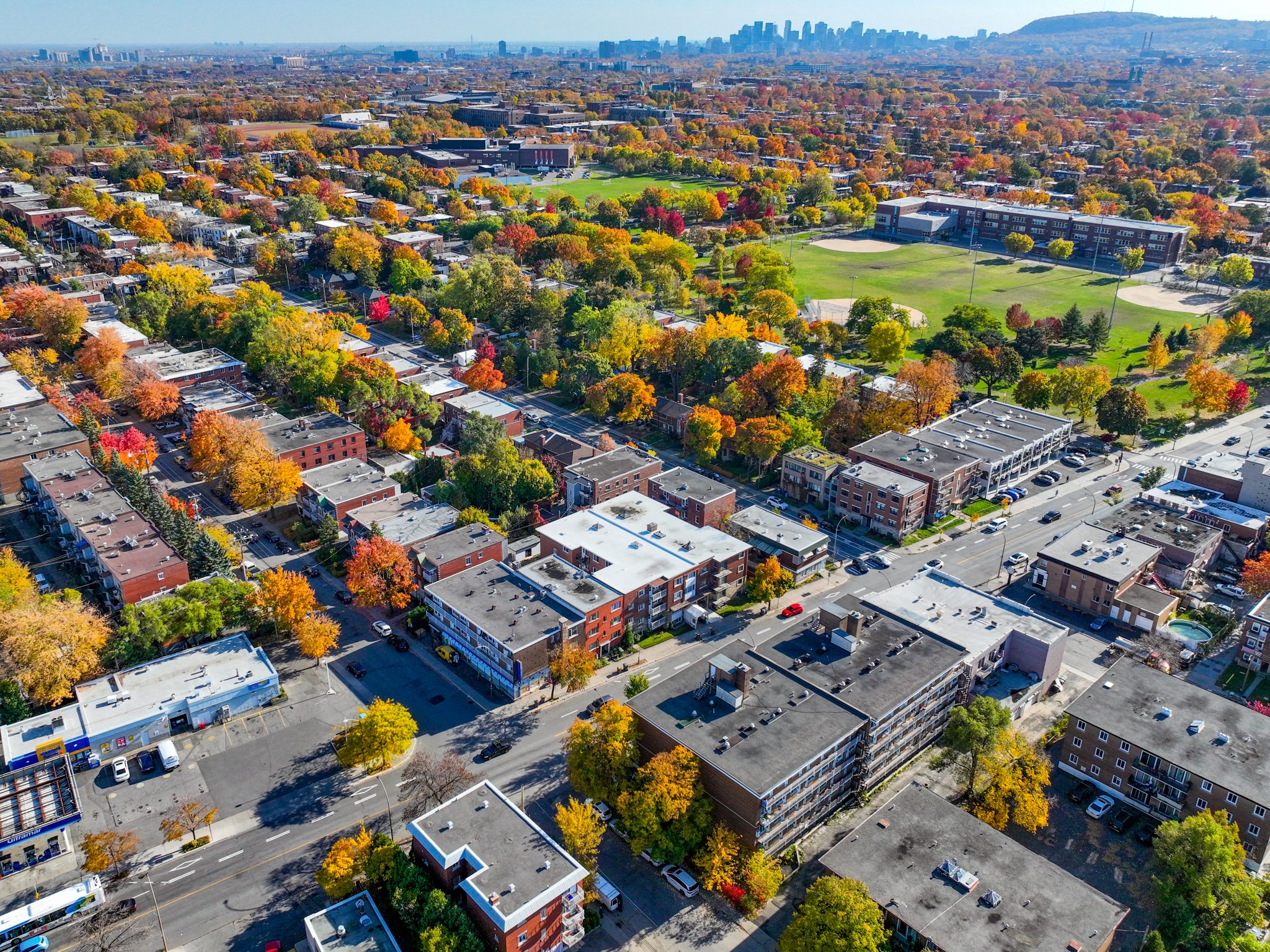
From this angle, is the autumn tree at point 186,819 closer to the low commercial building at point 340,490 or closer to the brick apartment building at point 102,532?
the brick apartment building at point 102,532

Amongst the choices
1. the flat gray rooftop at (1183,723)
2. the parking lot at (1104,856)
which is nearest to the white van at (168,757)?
the parking lot at (1104,856)

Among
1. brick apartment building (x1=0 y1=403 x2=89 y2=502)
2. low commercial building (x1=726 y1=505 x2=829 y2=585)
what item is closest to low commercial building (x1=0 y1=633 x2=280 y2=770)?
brick apartment building (x1=0 y1=403 x2=89 y2=502)

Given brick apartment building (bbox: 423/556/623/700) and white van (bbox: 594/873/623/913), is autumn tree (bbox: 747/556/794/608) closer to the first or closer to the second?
brick apartment building (bbox: 423/556/623/700)

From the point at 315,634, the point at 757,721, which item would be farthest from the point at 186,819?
the point at 757,721

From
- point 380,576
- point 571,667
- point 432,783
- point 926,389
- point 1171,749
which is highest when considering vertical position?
point 926,389

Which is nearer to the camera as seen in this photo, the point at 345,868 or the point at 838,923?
the point at 838,923

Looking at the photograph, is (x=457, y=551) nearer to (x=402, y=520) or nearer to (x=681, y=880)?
(x=402, y=520)
